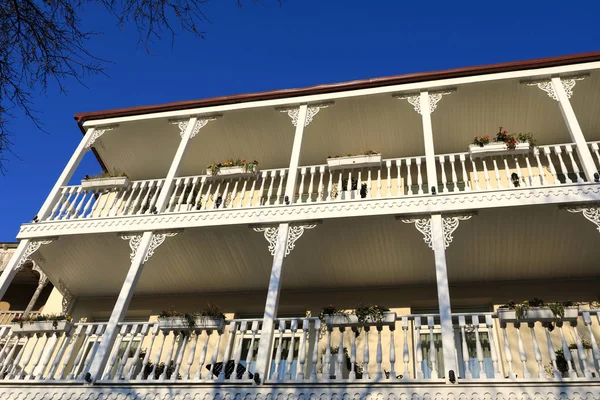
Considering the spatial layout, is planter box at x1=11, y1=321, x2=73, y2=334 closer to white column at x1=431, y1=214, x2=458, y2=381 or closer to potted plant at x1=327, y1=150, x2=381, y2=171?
potted plant at x1=327, y1=150, x2=381, y2=171

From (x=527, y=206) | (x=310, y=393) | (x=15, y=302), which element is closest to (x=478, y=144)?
(x=527, y=206)

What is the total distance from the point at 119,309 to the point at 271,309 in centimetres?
307

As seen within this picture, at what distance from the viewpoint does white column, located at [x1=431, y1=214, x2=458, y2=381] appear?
6977mm

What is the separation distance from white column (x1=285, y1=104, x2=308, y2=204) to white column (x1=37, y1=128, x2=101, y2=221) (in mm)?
5528

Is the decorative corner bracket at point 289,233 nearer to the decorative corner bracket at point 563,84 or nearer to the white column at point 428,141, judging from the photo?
the white column at point 428,141

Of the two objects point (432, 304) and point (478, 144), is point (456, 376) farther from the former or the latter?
point (478, 144)

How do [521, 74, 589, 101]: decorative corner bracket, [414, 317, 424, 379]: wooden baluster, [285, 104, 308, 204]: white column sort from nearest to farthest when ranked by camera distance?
[414, 317, 424, 379]: wooden baluster, [285, 104, 308, 204]: white column, [521, 74, 589, 101]: decorative corner bracket

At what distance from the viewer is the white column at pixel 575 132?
28.7ft

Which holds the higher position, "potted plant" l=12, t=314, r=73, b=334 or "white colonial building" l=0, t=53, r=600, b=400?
"white colonial building" l=0, t=53, r=600, b=400

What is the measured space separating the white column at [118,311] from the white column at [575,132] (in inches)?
343

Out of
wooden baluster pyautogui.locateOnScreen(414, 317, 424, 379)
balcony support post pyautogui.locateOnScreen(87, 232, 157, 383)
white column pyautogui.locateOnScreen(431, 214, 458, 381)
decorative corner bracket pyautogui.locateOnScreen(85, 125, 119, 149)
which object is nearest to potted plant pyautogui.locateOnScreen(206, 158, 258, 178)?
balcony support post pyautogui.locateOnScreen(87, 232, 157, 383)

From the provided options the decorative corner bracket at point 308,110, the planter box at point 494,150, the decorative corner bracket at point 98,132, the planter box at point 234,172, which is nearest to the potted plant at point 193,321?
the planter box at point 234,172

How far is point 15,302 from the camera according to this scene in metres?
16.4

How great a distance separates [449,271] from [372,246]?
6.22 ft
